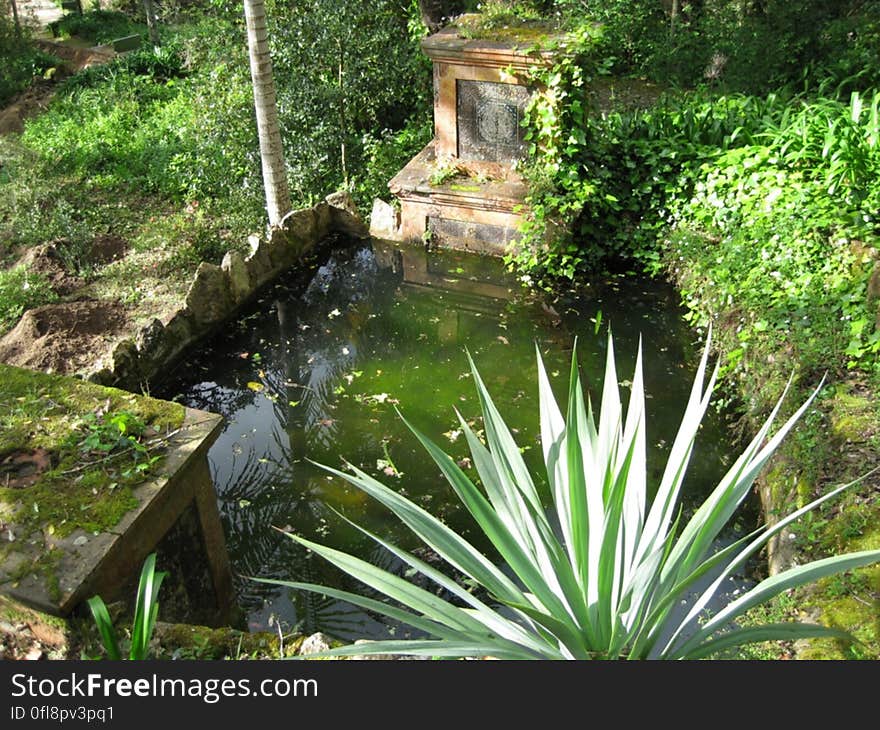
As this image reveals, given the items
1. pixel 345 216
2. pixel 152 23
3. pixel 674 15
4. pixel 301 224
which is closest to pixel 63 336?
pixel 301 224

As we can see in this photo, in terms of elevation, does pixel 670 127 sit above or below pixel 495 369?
above

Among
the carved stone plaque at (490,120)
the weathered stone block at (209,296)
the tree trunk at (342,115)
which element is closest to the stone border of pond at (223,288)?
the weathered stone block at (209,296)

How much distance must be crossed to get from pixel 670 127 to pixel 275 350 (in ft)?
11.1

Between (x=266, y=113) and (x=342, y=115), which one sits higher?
(x=266, y=113)

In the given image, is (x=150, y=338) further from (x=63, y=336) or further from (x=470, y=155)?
(x=470, y=155)

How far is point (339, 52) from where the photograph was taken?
6.90m

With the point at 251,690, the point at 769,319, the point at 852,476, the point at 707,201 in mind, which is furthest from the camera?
the point at 707,201

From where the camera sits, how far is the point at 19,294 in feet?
19.4

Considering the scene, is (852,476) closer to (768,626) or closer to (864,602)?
(864,602)

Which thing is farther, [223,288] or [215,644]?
[223,288]

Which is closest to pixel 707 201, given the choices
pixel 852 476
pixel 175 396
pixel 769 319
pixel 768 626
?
pixel 769 319

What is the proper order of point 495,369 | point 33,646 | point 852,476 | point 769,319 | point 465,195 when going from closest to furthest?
1. point 33,646
2. point 852,476
3. point 769,319
4. point 495,369
5. point 465,195

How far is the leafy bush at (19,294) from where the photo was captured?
19.0 feet

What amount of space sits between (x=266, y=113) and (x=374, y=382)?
7.68ft
